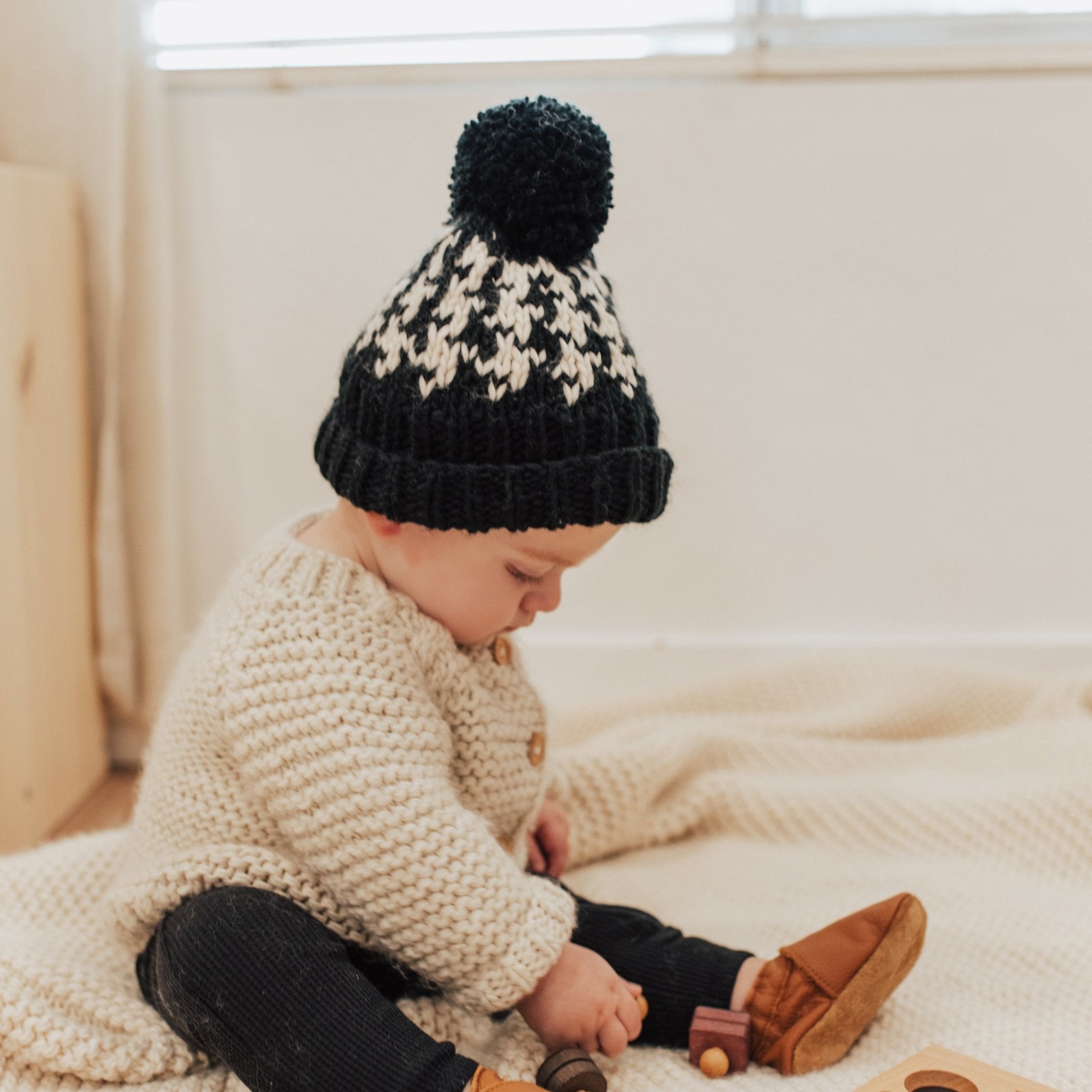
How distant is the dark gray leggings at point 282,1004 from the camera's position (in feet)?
2.15

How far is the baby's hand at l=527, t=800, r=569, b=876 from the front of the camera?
99 centimetres

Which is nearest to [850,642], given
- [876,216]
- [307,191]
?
[876,216]

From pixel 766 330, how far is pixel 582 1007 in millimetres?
940

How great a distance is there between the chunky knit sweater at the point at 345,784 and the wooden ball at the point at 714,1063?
5.1 inches

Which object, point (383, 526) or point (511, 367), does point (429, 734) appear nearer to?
point (383, 526)

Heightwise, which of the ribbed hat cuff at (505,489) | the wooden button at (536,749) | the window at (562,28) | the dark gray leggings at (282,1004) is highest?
the window at (562,28)

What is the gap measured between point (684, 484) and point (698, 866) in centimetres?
56

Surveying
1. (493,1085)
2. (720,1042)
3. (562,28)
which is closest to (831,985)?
(720,1042)

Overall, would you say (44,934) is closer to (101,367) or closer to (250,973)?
(250,973)

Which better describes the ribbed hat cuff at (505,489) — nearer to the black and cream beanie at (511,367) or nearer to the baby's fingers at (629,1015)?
the black and cream beanie at (511,367)

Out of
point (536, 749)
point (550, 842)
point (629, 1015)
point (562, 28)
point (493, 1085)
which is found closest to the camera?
point (493, 1085)

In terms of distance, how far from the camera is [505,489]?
727 mm

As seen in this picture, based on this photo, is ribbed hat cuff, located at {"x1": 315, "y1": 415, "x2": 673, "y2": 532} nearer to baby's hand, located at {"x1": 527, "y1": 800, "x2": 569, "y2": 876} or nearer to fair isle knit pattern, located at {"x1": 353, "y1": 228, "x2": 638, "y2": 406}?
fair isle knit pattern, located at {"x1": 353, "y1": 228, "x2": 638, "y2": 406}

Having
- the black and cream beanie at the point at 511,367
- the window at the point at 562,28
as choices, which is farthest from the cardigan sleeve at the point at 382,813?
the window at the point at 562,28
